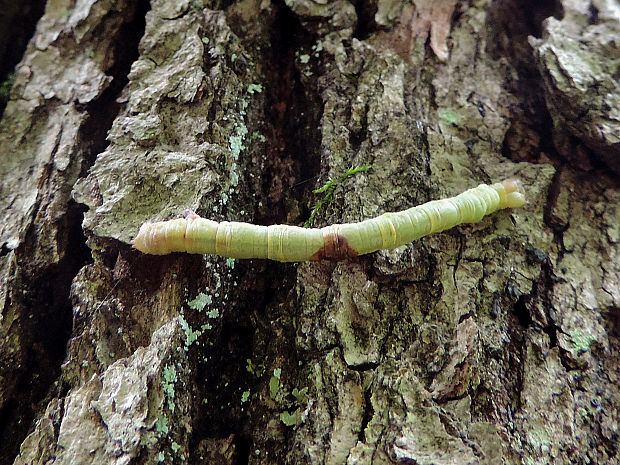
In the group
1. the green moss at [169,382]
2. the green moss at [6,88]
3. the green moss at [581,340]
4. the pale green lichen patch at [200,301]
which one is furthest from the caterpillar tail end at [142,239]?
the green moss at [581,340]

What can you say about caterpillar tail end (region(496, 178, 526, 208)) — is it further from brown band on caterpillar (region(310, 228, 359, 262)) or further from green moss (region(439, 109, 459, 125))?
brown band on caterpillar (region(310, 228, 359, 262))

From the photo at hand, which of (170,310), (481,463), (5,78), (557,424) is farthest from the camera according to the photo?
(5,78)

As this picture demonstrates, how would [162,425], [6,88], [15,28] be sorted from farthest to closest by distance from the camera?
[15,28], [6,88], [162,425]

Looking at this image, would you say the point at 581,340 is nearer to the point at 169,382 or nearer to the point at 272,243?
the point at 272,243

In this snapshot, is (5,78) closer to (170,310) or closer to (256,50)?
(256,50)

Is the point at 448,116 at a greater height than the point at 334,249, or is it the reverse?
the point at 448,116

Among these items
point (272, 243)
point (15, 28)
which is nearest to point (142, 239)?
point (272, 243)

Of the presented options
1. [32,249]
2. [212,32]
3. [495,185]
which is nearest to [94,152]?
[32,249]
